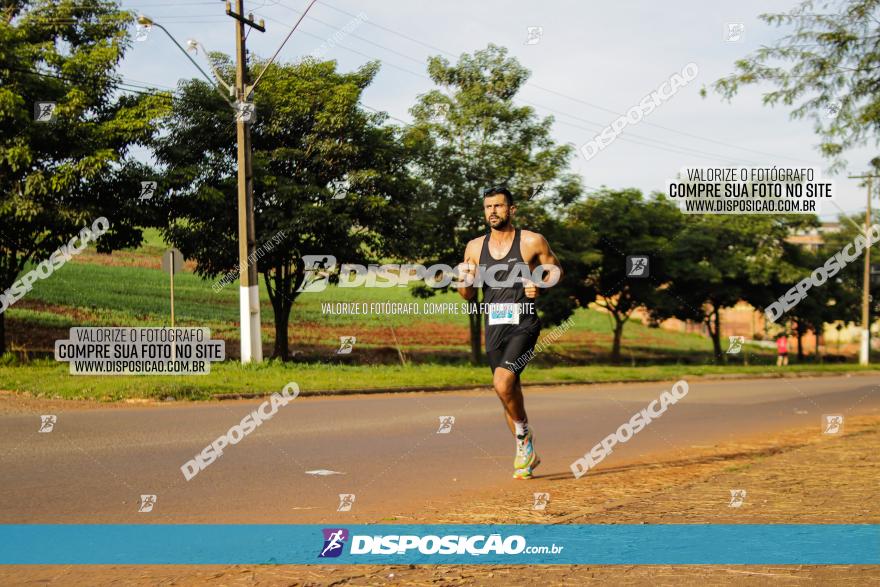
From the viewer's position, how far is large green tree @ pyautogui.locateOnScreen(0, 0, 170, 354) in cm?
1997

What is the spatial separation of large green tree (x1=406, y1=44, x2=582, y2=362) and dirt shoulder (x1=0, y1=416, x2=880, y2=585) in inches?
822

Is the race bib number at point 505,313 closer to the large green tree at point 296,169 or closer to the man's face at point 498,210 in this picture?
the man's face at point 498,210

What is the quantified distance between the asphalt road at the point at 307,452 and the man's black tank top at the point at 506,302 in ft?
4.12

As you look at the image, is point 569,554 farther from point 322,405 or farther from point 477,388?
point 477,388

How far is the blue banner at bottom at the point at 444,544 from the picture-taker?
4336 mm

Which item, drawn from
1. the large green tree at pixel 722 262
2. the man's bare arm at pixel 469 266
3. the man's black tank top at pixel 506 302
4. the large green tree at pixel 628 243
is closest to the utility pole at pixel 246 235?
the man's bare arm at pixel 469 266

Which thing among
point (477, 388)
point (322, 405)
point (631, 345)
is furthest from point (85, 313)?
point (631, 345)

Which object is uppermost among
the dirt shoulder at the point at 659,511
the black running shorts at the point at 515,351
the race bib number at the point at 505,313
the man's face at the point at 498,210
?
the man's face at the point at 498,210

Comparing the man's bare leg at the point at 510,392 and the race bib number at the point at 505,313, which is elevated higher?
the race bib number at the point at 505,313

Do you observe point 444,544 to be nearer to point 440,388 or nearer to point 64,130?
point 440,388

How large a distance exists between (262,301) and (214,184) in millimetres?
18802

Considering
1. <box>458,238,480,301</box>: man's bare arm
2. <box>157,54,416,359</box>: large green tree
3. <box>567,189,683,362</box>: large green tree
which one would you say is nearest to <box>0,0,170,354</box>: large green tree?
<box>157,54,416,359</box>: large green tree

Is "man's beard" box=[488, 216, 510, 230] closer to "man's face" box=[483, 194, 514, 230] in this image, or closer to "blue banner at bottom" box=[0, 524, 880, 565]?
"man's face" box=[483, 194, 514, 230]

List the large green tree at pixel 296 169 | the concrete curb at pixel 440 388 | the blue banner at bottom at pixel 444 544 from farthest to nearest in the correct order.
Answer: the large green tree at pixel 296 169
the concrete curb at pixel 440 388
the blue banner at bottom at pixel 444 544
